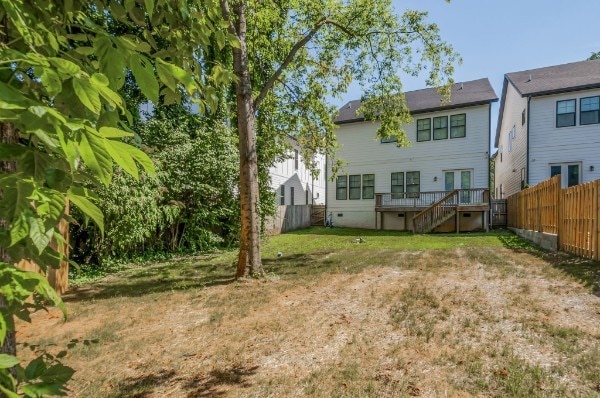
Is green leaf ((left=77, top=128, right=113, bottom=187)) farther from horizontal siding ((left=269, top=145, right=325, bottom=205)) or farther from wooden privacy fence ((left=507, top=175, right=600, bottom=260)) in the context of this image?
horizontal siding ((left=269, top=145, right=325, bottom=205))

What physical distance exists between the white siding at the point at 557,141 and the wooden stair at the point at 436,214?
3.91 m

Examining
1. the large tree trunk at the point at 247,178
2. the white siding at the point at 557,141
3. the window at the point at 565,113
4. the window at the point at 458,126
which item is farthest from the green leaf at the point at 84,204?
the window at the point at 458,126

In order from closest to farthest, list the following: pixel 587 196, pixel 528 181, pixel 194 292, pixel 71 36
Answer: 1. pixel 71 36
2. pixel 194 292
3. pixel 587 196
4. pixel 528 181

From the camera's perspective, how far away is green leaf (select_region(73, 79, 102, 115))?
3.12 ft

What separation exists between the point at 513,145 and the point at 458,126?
4635 mm

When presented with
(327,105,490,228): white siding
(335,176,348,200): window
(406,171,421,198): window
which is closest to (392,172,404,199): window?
(327,105,490,228): white siding

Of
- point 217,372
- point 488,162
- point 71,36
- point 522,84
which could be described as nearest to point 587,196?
point 217,372

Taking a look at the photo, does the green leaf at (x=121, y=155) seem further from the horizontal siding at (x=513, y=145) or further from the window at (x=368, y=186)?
the window at (x=368, y=186)

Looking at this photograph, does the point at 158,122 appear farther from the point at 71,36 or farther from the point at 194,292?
the point at 71,36

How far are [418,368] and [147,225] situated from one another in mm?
9290

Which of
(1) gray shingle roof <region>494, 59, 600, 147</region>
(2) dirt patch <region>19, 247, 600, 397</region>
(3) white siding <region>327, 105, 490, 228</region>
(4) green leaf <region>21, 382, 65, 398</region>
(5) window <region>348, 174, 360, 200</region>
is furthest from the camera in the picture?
(5) window <region>348, 174, 360, 200</region>

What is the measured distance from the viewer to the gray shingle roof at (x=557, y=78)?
57.0 feet

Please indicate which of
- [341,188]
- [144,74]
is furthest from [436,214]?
[144,74]

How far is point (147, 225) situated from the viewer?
10656 mm
